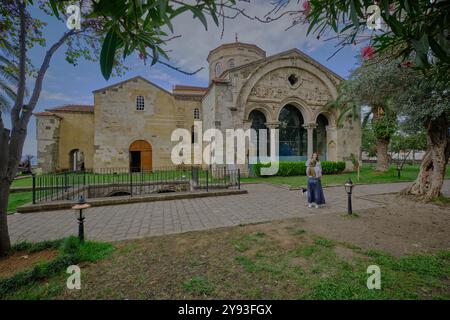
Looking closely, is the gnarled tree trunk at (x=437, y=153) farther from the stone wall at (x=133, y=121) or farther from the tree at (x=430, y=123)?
the stone wall at (x=133, y=121)

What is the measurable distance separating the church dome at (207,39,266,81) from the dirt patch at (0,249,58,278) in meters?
25.9

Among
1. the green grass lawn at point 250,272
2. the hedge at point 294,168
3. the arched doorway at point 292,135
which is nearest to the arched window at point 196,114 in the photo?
the arched doorway at point 292,135

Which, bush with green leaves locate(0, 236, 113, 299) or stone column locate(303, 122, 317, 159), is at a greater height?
stone column locate(303, 122, 317, 159)

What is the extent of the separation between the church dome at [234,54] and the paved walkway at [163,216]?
22.3 metres

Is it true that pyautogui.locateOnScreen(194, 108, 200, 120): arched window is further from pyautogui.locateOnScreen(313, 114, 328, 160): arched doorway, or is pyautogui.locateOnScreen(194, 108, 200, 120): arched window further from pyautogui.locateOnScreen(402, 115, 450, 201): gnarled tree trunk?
pyautogui.locateOnScreen(402, 115, 450, 201): gnarled tree trunk

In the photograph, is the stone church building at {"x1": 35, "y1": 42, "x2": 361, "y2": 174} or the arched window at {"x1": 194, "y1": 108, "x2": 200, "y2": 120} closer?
the stone church building at {"x1": 35, "y1": 42, "x2": 361, "y2": 174}

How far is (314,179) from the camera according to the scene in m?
7.27

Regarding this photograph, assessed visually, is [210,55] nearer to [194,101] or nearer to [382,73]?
[194,101]

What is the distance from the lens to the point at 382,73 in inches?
281

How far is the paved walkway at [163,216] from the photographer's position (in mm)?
5234

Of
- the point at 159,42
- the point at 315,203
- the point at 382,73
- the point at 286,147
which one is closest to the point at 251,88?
the point at 286,147

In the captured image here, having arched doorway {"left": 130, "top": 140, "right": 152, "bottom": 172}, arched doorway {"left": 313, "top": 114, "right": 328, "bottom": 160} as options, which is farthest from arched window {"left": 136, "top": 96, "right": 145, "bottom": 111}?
arched doorway {"left": 313, "top": 114, "right": 328, "bottom": 160}

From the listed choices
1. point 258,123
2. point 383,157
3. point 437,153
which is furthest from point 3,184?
point 383,157

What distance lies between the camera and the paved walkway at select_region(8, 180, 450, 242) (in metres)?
5.23
